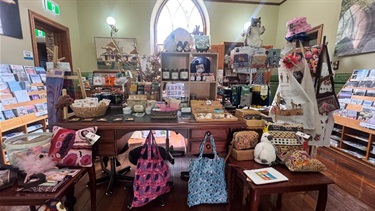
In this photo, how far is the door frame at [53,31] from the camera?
2.76 m

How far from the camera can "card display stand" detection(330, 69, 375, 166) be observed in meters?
2.28

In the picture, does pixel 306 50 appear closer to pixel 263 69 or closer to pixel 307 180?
pixel 263 69

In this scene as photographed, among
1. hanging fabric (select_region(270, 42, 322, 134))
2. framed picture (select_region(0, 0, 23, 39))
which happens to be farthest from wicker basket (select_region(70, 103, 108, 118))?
framed picture (select_region(0, 0, 23, 39))

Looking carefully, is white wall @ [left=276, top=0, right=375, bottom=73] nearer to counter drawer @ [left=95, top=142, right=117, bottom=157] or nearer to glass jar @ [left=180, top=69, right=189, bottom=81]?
glass jar @ [left=180, top=69, right=189, bottom=81]

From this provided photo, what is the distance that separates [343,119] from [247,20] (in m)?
3.12

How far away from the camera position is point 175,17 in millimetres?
4500

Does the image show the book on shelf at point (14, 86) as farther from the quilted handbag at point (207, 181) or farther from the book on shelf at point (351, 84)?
the book on shelf at point (351, 84)

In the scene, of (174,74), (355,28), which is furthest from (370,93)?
(174,74)

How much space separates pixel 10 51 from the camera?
2.38 metres

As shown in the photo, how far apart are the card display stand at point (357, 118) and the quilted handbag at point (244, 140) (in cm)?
192

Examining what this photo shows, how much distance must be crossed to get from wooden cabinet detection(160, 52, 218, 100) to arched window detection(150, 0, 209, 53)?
260 cm

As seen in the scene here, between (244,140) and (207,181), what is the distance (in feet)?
1.60

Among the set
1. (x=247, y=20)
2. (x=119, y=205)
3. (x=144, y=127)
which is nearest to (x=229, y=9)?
(x=247, y=20)

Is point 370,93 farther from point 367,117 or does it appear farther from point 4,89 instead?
point 4,89
